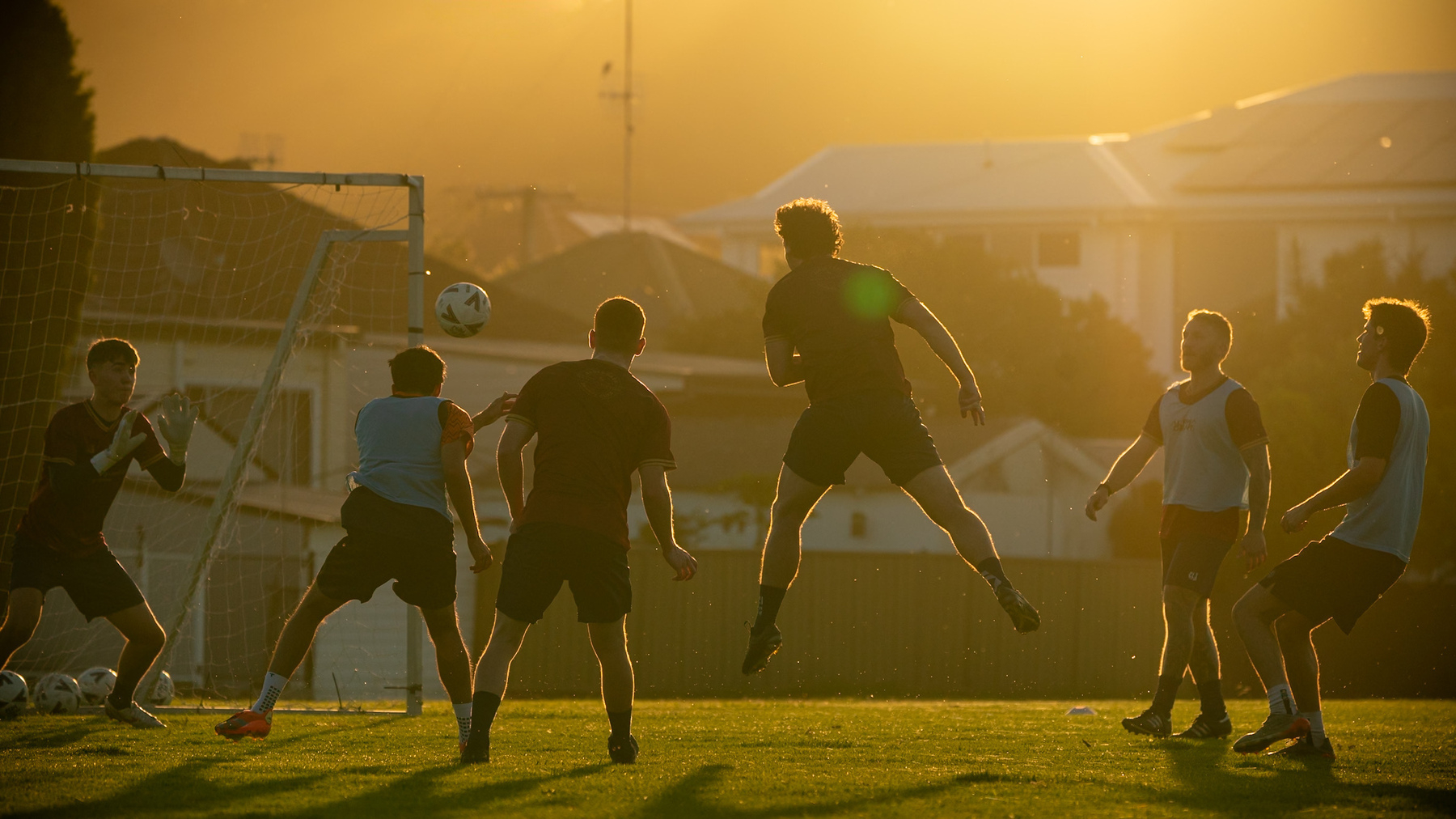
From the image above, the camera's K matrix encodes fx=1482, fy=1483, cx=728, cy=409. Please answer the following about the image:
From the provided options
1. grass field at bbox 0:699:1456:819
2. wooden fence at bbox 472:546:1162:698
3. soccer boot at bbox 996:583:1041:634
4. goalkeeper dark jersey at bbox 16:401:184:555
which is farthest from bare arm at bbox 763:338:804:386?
wooden fence at bbox 472:546:1162:698

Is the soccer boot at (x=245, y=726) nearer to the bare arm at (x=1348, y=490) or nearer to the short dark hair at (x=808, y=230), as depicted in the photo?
the short dark hair at (x=808, y=230)

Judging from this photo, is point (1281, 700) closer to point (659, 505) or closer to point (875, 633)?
point (659, 505)

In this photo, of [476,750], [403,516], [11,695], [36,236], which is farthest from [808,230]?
[36,236]

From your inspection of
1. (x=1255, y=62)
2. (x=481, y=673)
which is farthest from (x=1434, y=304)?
(x=1255, y=62)

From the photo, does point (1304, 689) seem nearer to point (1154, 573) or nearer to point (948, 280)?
point (1154, 573)

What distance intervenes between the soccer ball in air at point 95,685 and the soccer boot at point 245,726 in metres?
Result: 3.29

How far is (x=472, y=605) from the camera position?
23.5m

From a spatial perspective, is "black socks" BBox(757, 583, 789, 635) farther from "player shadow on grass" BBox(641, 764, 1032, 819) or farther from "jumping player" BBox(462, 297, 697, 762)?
"player shadow on grass" BBox(641, 764, 1032, 819)

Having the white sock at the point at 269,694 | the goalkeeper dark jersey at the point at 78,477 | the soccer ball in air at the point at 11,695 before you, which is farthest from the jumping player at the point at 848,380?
the soccer ball in air at the point at 11,695

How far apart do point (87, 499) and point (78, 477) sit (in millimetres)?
172

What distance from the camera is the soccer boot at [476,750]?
608 cm

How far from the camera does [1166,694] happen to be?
299 inches

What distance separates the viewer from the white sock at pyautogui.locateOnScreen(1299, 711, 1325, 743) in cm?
667

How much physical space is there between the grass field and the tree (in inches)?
302
